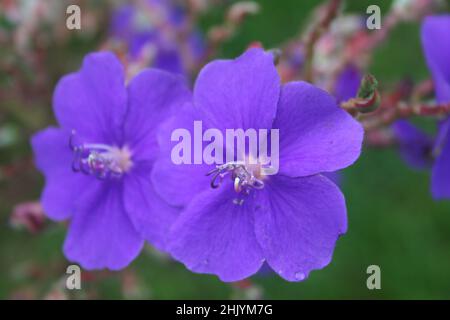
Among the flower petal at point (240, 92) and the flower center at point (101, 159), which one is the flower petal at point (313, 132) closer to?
the flower petal at point (240, 92)

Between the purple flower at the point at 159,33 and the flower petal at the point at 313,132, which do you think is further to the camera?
the purple flower at the point at 159,33

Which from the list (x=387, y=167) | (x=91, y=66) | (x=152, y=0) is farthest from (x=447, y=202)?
(x=91, y=66)

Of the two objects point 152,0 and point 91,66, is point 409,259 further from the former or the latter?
point 91,66

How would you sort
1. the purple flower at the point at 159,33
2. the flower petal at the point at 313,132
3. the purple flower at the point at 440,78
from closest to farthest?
the flower petal at the point at 313,132 < the purple flower at the point at 440,78 < the purple flower at the point at 159,33

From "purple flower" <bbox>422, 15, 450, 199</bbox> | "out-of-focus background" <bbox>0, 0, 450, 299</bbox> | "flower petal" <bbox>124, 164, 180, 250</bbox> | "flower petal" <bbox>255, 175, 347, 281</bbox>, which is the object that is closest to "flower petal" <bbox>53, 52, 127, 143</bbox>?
"flower petal" <bbox>124, 164, 180, 250</bbox>

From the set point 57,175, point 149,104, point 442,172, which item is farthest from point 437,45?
point 57,175

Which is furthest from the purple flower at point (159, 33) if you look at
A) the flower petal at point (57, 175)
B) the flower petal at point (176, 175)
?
the flower petal at point (176, 175)
